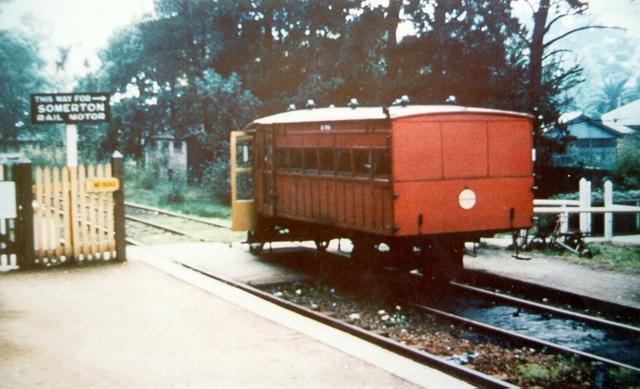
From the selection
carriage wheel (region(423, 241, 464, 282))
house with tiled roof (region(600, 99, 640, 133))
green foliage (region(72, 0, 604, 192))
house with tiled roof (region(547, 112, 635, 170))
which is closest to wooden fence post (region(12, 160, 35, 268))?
carriage wheel (region(423, 241, 464, 282))

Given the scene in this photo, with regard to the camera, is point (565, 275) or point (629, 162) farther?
point (629, 162)

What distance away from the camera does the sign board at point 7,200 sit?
1004cm

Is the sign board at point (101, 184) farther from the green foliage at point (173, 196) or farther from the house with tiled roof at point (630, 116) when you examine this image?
the green foliage at point (173, 196)

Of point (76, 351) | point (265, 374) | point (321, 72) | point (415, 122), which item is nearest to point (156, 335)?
point (76, 351)

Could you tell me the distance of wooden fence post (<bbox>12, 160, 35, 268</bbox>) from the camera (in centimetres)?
1017

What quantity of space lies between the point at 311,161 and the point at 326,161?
530 millimetres

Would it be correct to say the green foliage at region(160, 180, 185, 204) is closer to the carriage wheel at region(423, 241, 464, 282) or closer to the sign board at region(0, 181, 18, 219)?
the sign board at region(0, 181, 18, 219)

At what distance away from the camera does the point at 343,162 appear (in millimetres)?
10547

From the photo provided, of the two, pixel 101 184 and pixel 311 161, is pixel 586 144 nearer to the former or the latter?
pixel 311 161

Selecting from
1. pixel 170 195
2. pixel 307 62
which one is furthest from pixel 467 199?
pixel 307 62

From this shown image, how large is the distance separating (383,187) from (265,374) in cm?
451

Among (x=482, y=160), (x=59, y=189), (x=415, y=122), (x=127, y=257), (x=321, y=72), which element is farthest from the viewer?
(x=321, y=72)

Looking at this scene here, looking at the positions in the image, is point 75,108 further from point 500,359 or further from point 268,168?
point 500,359

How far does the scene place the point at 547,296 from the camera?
982 cm
